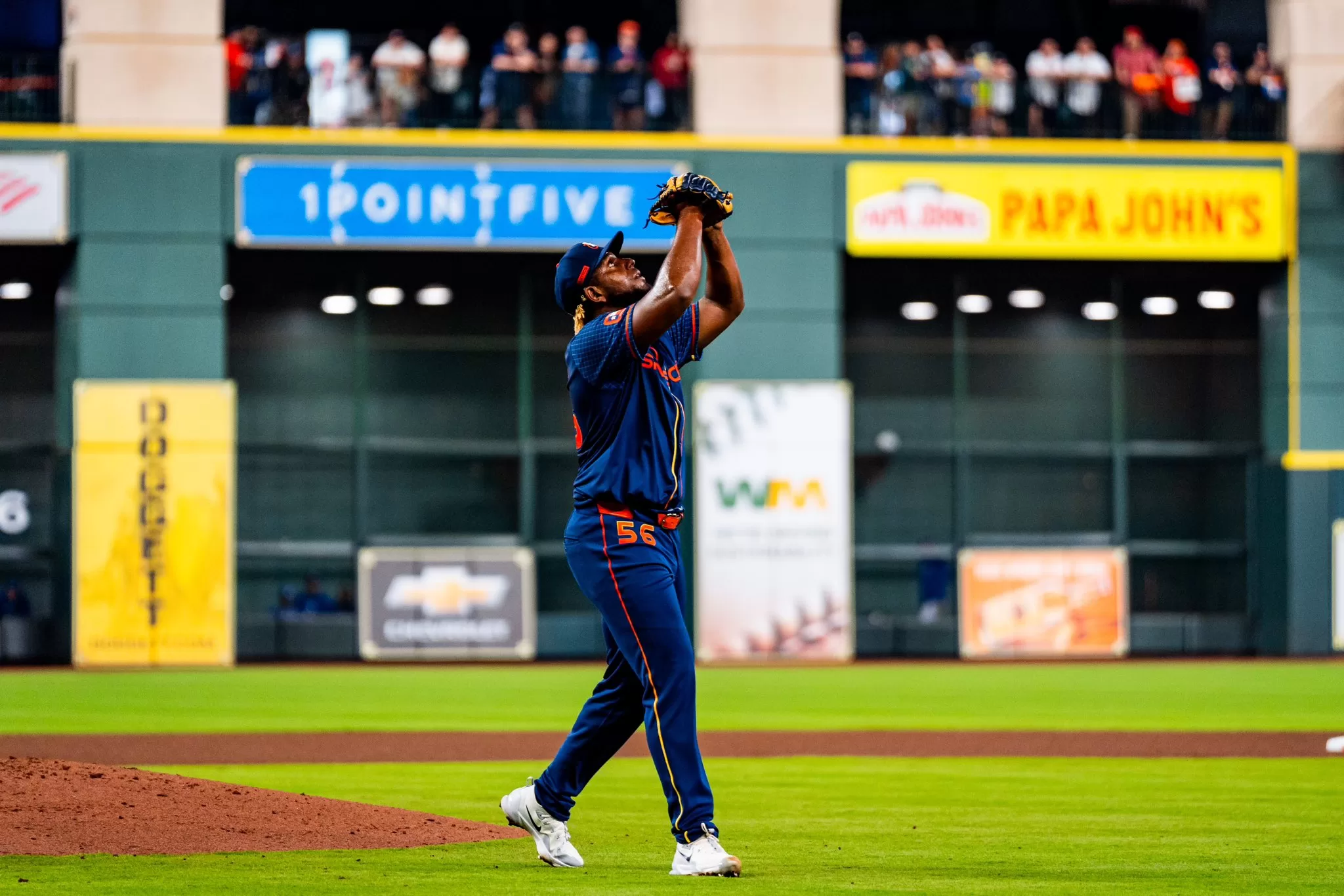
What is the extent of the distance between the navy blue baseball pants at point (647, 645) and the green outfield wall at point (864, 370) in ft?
63.4

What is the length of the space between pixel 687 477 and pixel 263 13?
1004 cm

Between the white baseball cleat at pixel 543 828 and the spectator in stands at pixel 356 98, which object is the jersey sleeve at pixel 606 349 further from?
the spectator in stands at pixel 356 98

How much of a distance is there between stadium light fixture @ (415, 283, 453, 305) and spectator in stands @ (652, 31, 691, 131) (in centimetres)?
419

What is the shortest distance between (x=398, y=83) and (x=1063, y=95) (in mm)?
9819

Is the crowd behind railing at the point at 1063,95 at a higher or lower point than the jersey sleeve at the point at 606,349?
higher

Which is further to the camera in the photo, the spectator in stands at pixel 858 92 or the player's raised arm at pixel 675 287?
the spectator in stands at pixel 858 92

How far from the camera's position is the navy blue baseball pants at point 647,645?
6875mm

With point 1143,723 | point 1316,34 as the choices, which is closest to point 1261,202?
point 1316,34

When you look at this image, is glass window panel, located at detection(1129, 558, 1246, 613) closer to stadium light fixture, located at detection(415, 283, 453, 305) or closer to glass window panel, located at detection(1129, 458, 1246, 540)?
glass window panel, located at detection(1129, 458, 1246, 540)

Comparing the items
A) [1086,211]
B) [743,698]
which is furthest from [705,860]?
[1086,211]

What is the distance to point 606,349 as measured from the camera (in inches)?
273

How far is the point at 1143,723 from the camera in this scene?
16.3 metres

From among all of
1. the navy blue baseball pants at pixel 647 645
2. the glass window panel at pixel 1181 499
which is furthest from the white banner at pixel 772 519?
the navy blue baseball pants at pixel 647 645

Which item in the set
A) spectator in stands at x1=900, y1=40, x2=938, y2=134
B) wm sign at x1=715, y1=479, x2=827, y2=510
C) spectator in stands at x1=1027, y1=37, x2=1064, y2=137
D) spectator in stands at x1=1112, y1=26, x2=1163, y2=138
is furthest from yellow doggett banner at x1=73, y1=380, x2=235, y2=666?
spectator in stands at x1=1112, y1=26, x2=1163, y2=138
